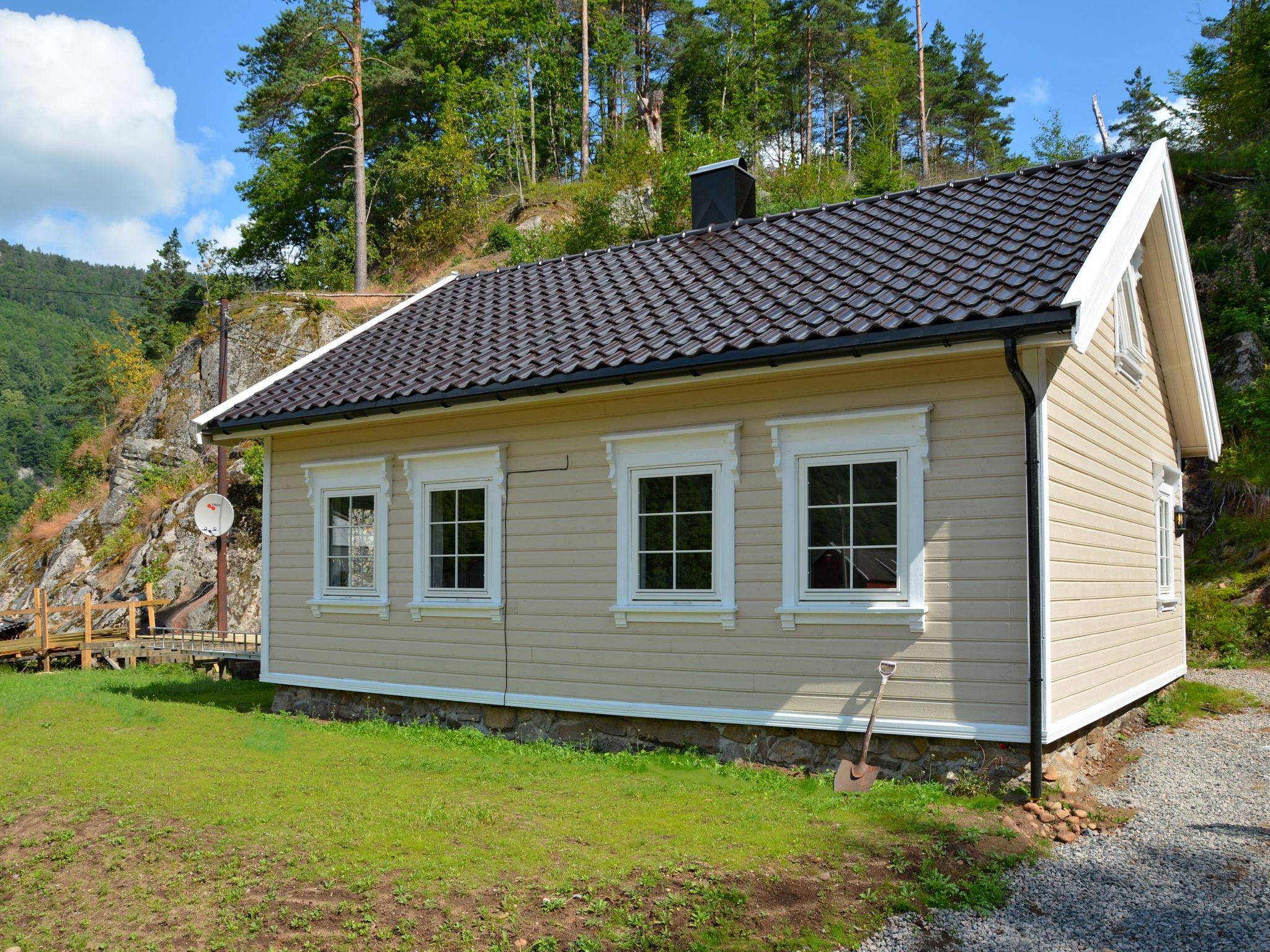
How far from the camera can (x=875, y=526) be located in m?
7.74

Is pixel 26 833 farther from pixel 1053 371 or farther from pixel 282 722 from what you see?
pixel 1053 371

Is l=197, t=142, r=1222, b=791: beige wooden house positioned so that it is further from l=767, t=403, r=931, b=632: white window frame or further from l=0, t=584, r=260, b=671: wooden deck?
l=0, t=584, r=260, b=671: wooden deck

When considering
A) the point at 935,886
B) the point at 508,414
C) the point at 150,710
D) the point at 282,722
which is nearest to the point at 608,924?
the point at 935,886

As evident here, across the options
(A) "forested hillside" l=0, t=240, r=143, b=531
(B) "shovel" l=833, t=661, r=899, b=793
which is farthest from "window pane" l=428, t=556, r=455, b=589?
(A) "forested hillside" l=0, t=240, r=143, b=531

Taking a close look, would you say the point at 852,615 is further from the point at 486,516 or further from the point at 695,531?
the point at 486,516

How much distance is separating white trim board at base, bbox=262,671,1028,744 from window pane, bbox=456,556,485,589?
108 centimetres

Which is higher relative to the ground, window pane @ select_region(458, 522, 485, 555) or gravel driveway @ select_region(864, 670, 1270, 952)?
window pane @ select_region(458, 522, 485, 555)

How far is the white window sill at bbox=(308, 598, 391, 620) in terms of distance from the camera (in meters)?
10.7

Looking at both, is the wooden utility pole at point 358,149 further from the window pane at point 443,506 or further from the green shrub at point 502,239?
the window pane at point 443,506

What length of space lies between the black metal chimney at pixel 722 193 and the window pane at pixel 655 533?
552 centimetres

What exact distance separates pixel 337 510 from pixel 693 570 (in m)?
4.93

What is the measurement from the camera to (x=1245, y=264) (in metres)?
20.6

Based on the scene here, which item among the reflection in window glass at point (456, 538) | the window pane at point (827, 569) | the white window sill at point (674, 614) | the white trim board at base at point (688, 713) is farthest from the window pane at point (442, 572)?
the window pane at point (827, 569)

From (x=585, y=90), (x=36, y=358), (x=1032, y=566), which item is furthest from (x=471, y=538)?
(x=36, y=358)
